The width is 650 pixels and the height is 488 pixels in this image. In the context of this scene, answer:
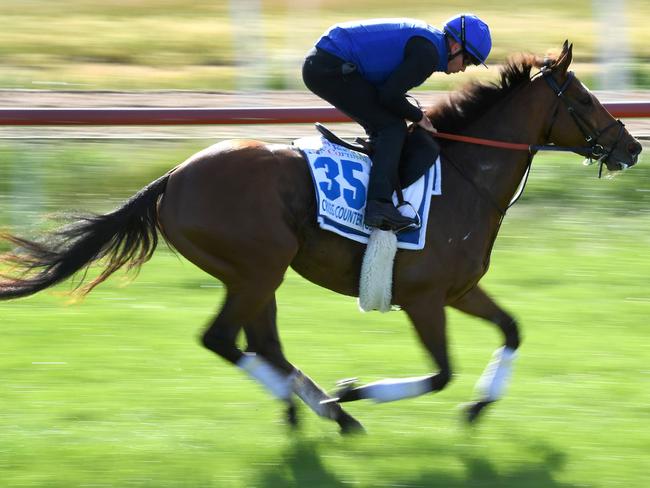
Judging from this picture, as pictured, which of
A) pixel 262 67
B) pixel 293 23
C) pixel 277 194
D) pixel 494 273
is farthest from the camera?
pixel 293 23

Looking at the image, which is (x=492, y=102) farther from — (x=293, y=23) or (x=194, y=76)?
(x=293, y=23)

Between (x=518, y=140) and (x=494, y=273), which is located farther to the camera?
(x=494, y=273)

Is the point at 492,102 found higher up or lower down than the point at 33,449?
higher up

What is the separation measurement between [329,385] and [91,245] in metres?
1.48

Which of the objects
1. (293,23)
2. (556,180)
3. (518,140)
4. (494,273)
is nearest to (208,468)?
(518,140)

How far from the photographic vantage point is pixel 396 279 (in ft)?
18.3

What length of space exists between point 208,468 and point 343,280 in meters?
1.20

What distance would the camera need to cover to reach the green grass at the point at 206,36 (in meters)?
14.3

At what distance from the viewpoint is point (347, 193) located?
5.54 metres

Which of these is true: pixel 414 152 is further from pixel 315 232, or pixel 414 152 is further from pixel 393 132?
pixel 315 232

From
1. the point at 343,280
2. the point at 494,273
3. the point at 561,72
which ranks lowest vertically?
the point at 494,273

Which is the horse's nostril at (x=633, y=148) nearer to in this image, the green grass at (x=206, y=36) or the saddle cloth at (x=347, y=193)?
the saddle cloth at (x=347, y=193)

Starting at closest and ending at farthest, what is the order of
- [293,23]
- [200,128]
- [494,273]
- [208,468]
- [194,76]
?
[208,468], [494,273], [200,128], [194,76], [293,23]

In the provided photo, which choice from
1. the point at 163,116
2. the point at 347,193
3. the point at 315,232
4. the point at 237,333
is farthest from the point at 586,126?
the point at 163,116
